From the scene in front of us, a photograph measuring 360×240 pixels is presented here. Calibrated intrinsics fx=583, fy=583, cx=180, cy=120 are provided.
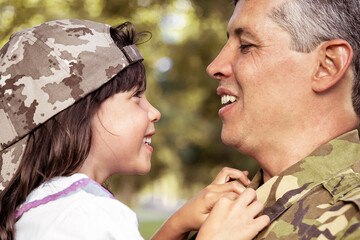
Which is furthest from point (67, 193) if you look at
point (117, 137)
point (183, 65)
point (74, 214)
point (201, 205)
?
point (183, 65)

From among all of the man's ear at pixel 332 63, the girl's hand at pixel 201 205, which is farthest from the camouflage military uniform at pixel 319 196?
the man's ear at pixel 332 63

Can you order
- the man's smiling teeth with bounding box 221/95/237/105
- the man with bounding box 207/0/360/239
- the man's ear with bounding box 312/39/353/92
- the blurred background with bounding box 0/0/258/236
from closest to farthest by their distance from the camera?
the man with bounding box 207/0/360/239, the man's ear with bounding box 312/39/353/92, the man's smiling teeth with bounding box 221/95/237/105, the blurred background with bounding box 0/0/258/236

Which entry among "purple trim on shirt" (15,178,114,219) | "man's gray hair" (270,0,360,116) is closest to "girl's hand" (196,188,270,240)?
"purple trim on shirt" (15,178,114,219)

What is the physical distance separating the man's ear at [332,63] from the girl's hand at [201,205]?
51 centimetres

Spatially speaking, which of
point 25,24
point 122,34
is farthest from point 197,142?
point 122,34

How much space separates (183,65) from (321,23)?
9157 mm

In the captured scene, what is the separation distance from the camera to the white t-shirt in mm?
1996

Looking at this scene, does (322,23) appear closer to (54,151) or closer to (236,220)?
(236,220)

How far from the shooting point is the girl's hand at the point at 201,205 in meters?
2.33

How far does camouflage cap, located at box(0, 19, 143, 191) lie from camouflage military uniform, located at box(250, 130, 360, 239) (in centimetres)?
84

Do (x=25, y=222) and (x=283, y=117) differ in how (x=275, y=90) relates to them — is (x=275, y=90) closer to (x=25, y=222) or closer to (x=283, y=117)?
(x=283, y=117)

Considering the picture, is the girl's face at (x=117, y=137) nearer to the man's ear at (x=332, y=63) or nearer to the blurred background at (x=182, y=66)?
the man's ear at (x=332, y=63)

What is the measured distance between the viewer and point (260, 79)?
8.18 ft

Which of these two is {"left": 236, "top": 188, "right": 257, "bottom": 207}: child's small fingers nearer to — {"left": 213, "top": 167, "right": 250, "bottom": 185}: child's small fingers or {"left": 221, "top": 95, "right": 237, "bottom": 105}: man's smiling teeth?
{"left": 213, "top": 167, "right": 250, "bottom": 185}: child's small fingers
